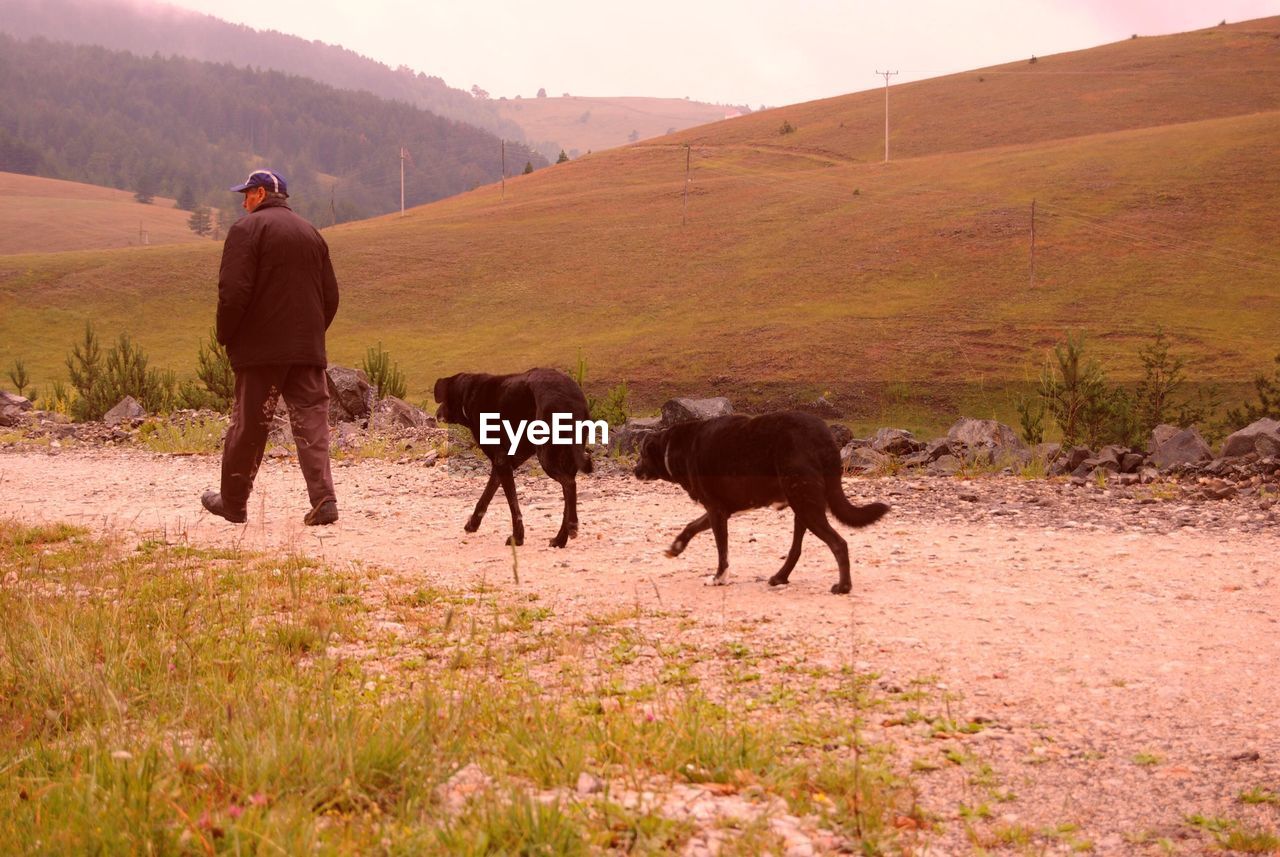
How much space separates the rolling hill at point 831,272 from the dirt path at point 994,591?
1816cm

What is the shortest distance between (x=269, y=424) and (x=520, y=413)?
6.79 feet

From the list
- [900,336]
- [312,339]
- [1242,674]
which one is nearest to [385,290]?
[900,336]

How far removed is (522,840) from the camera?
10.2ft

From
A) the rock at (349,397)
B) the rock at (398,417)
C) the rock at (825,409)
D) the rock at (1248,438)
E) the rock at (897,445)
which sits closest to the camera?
the rock at (1248,438)

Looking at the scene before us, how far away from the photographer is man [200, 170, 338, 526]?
29.9 feet

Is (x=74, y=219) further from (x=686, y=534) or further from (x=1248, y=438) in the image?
(x=686, y=534)

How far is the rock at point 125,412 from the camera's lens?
20069mm

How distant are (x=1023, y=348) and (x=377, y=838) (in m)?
33.3

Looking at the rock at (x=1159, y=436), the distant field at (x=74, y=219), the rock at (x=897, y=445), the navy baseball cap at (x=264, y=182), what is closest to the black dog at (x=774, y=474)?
the navy baseball cap at (x=264, y=182)

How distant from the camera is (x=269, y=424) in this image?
30.5 ft

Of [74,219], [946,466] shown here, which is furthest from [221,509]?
[74,219]

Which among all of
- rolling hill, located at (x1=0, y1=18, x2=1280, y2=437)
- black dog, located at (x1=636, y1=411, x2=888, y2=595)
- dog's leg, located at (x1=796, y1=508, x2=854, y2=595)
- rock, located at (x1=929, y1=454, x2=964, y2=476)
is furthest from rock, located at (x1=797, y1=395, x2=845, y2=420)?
dog's leg, located at (x1=796, y1=508, x2=854, y2=595)

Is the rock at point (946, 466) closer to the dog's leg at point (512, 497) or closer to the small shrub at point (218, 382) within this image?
the dog's leg at point (512, 497)

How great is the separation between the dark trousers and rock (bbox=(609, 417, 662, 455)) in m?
6.45
